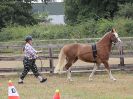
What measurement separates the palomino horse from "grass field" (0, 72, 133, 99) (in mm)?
606

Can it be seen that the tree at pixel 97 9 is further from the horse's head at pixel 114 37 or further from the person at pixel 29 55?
the person at pixel 29 55

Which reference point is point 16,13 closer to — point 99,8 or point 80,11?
point 80,11

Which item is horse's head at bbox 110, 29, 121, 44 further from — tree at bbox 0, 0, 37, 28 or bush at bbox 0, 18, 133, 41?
tree at bbox 0, 0, 37, 28

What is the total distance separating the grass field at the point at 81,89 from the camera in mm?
13509

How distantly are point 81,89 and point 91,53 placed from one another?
3.53 m

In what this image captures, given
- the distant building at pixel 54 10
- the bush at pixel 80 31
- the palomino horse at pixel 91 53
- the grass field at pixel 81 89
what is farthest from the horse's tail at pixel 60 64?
the distant building at pixel 54 10

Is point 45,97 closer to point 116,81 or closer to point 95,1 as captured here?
point 116,81

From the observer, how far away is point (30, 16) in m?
62.8

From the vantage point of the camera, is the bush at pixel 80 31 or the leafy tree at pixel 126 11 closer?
the bush at pixel 80 31

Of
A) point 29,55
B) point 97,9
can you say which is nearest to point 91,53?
point 29,55

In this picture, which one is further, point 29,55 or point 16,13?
point 16,13

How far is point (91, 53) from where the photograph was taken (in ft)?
61.1

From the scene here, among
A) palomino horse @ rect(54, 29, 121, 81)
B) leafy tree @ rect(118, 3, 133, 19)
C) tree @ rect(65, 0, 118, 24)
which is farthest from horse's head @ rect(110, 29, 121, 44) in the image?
tree @ rect(65, 0, 118, 24)

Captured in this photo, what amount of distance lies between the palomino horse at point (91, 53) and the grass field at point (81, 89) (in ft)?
1.99
